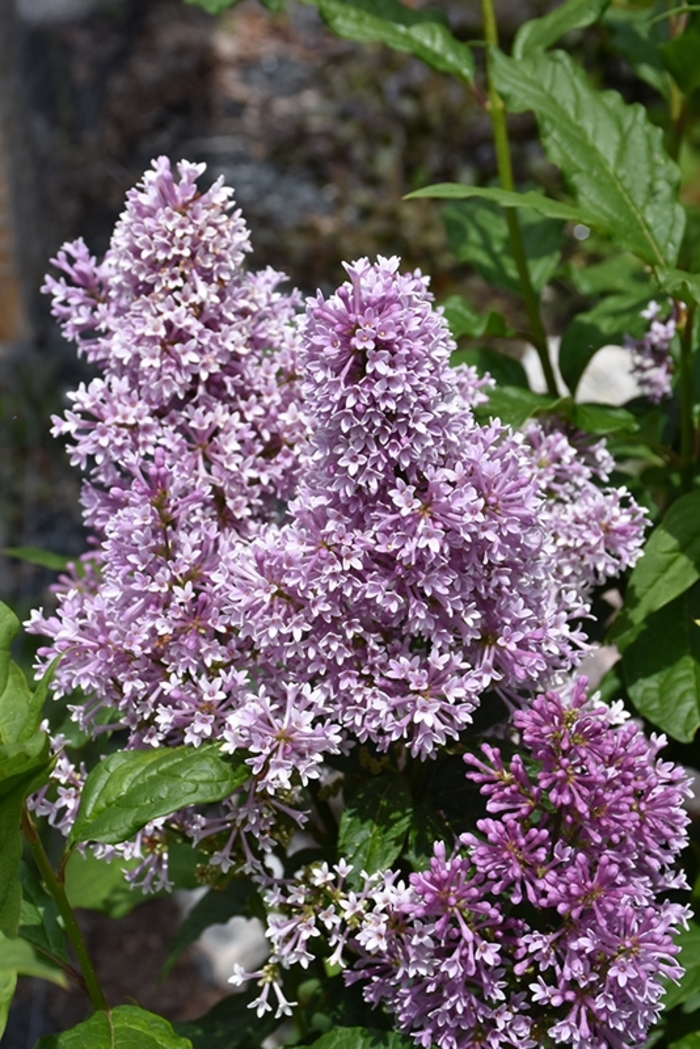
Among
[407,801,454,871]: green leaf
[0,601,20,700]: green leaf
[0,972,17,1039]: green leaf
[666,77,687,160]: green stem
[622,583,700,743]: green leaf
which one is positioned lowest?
[0,972,17,1039]: green leaf

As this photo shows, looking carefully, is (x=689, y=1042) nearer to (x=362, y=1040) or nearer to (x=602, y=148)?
(x=362, y=1040)

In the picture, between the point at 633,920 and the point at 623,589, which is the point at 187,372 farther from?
the point at 633,920

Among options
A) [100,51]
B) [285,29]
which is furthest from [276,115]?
A: [100,51]

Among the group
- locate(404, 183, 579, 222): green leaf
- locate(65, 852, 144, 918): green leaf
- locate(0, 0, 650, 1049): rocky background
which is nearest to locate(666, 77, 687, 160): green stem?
locate(404, 183, 579, 222): green leaf

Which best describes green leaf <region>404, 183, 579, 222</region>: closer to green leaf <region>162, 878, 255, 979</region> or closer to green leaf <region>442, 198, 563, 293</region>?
green leaf <region>442, 198, 563, 293</region>

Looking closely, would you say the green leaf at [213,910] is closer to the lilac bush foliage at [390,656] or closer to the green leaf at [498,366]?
the lilac bush foliage at [390,656]

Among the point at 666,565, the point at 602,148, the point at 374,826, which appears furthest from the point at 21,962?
the point at 602,148

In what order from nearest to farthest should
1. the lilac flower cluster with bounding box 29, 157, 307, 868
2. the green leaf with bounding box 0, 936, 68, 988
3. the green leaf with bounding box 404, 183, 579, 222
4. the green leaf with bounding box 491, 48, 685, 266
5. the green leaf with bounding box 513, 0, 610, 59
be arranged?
the green leaf with bounding box 0, 936, 68, 988
the lilac flower cluster with bounding box 29, 157, 307, 868
the green leaf with bounding box 404, 183, 579, 222
the green leaf with bounding box 491, 48, 685, 266
the green leaf with bounding box 513, 0, 610, 59

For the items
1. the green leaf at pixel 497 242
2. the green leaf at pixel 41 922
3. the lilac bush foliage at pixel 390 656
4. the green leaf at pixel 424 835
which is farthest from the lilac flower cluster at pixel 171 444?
the green leaf at pixel 497 242
